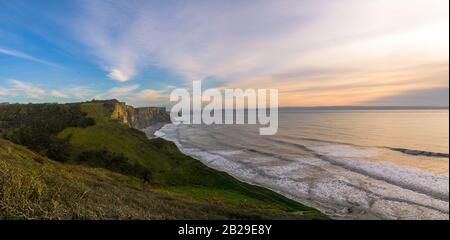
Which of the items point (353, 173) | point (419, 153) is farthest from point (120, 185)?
point (419, 153)

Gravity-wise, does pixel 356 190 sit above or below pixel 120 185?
below

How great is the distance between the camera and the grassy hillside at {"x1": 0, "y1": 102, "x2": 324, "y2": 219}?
10.7 m

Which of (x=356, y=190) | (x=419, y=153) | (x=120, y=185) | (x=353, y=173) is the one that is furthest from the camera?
(x=419, y=153)

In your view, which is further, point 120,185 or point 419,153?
point 419,153

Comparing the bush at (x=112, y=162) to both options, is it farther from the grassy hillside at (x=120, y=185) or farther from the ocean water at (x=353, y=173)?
the ocean water at (x=353, y=173)

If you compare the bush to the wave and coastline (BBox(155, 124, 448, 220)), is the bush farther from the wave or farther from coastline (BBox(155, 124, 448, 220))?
the wave

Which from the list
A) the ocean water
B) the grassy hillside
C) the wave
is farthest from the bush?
the wave

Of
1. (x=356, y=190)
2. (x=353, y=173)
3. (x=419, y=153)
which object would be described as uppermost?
(x=419, y=153)

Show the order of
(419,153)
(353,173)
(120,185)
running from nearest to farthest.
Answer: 1. (120,185)
2. (353,173)
3. (419,153)

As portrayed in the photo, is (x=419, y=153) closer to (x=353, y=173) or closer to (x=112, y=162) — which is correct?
(x=353, y=173)

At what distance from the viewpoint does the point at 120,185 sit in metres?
26.2

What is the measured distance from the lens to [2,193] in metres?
9.80
